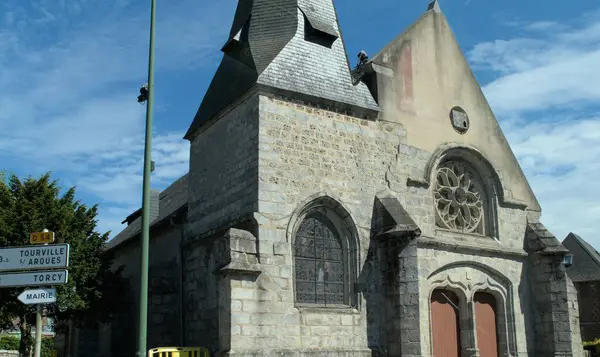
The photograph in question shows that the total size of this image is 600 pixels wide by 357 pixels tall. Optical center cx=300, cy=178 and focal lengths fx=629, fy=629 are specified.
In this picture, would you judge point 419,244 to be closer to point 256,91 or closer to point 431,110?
point 431,110

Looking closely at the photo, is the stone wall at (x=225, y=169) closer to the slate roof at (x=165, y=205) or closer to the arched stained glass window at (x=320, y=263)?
the arched stained glass window at (x=320, y=263)

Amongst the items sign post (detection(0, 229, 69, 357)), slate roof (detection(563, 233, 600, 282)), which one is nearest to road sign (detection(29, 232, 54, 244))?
sign post (detection(0, 229, 69, 357))

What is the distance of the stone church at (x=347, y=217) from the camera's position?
40.2 ft

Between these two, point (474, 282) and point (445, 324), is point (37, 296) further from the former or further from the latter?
point (474, 282)

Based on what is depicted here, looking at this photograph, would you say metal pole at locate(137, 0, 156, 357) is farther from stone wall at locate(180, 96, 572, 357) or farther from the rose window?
the rose window

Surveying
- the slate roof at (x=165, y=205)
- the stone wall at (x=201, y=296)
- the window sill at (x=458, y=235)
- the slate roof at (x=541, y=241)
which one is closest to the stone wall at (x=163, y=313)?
the stone wall at (x=201, y=296)

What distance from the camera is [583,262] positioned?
30562 millimetres

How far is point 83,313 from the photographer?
1538 centimetres

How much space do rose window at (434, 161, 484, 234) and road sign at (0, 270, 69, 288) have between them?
919 cm

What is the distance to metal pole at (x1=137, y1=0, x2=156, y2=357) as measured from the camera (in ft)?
29.5

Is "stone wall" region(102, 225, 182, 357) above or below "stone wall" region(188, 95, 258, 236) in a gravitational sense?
below

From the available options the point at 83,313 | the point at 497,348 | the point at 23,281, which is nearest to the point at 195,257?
the point at 83,313

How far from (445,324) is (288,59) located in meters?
6.89

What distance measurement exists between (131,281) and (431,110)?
9968 mm
